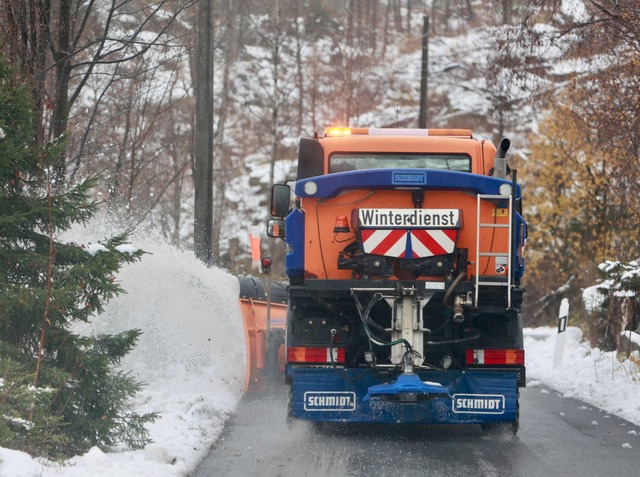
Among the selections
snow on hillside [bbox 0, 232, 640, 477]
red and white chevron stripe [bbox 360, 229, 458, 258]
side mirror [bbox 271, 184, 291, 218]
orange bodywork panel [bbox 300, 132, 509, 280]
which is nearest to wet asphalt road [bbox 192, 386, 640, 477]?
snow on hillside [bbox 0, 232, 640, 477]

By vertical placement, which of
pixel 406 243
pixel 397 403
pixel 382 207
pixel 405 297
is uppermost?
pixel 382 207

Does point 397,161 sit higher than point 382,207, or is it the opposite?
point 397,161

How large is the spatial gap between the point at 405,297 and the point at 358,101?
28685 millimetres

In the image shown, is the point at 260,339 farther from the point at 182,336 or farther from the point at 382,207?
the point at 382,207

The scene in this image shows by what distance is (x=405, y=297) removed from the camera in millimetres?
7984

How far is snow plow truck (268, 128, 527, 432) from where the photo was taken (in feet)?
26.4

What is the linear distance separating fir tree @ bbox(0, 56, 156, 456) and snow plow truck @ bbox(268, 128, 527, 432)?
1.78m

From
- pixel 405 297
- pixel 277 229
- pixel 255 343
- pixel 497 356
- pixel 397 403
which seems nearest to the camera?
pixel 405 297

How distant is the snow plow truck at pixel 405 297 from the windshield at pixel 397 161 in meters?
1.40

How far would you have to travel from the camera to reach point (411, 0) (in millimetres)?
63906

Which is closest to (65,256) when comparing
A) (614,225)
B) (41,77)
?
(41,77)

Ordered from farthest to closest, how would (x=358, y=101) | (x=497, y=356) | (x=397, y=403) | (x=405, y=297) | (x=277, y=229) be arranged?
(x=358, y=101) < (x=277, y=229) < (x=497, y=356) < (x=397, y=403) < (x=405, y=297)

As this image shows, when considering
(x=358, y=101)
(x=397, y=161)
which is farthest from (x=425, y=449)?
(x=358, y=101)

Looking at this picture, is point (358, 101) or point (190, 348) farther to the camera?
point (358, 101)
